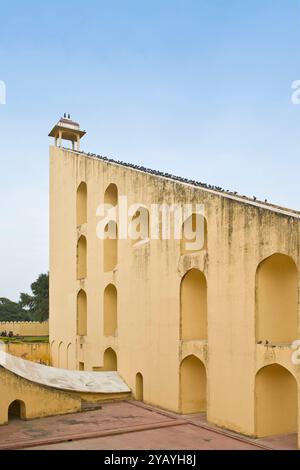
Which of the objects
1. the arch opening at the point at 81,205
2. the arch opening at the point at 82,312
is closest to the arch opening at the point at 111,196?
the arch opening at the point at 81,205

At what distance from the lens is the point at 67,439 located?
37.0 ft

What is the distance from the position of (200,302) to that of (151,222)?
3.01 metres

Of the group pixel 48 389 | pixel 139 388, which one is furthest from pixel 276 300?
pixel 48 389

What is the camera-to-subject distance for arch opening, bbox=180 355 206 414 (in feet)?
46.0

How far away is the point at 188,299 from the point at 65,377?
5.07 metres

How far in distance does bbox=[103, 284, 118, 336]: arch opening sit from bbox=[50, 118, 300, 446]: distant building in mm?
39

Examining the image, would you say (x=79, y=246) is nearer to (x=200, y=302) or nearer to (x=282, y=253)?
(x=200, y=302)

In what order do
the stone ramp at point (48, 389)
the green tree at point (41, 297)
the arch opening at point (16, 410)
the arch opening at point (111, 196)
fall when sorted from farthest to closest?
1. the green tree at point (41, 297)
2. the arch opening at point (111, 196)
3. the arch opening at point (16, 410)
4. the stone ramp at point (48, 389)

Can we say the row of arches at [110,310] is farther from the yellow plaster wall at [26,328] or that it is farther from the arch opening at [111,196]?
the yellow plaster wall at [26,328]

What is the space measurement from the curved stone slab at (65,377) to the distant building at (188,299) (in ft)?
1.81

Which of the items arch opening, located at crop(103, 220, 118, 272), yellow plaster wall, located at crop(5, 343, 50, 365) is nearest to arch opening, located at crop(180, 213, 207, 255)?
arch opening, located at crop(103, 220, 118, 272)

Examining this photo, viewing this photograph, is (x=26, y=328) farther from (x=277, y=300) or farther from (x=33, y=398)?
(x=277, y=300)

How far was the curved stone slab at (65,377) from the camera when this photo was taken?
14.7 m

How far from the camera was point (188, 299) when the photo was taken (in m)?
14.4
